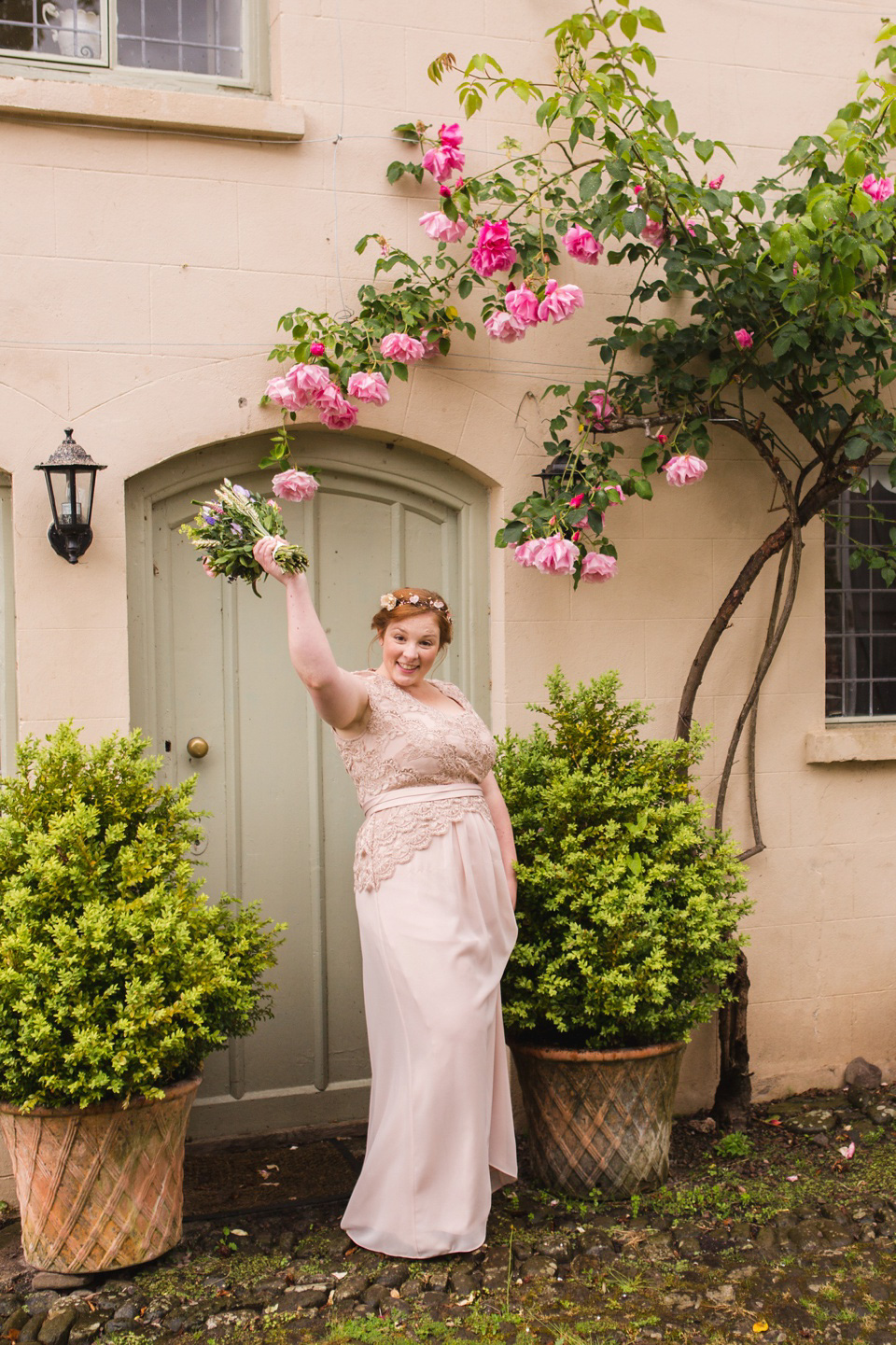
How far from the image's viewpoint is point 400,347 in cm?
412

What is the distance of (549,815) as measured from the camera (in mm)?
4004

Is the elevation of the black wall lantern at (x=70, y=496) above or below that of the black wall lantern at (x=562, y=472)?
below

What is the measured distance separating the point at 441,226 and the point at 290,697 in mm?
1792

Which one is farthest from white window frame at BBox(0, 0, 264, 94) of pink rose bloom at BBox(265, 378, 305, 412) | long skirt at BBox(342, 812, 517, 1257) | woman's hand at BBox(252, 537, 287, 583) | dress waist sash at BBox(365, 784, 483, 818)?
long skirt at BBox(342, 812, 517, 1257)

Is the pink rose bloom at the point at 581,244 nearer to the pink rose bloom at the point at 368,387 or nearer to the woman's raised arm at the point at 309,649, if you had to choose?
the pink rose bloom at the point at 368,387

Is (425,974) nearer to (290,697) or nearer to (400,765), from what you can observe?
(400,765)

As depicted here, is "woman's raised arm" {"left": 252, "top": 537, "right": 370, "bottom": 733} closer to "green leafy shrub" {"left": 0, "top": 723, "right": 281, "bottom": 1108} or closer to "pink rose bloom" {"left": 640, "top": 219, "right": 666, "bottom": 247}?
"green leafy shrub" {"left": 0, "top": 723, "right": 281, "bottom": 1108}

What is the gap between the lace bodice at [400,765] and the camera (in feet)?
11.7

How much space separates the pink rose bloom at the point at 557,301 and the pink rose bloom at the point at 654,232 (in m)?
0.41

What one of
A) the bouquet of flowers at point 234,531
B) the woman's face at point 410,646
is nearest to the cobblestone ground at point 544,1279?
the woman's face at point 410,646

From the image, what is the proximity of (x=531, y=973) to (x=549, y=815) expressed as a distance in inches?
20.9

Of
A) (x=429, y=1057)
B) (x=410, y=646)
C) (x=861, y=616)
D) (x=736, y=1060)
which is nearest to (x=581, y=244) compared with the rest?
(x=410, y=646)

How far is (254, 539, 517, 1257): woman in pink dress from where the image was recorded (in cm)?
347

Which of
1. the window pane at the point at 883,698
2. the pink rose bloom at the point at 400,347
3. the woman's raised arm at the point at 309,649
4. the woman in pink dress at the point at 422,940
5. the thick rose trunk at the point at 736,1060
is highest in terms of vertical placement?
the pink rose bloom at the point at 400,347
